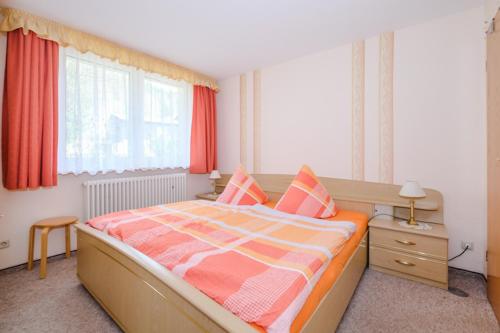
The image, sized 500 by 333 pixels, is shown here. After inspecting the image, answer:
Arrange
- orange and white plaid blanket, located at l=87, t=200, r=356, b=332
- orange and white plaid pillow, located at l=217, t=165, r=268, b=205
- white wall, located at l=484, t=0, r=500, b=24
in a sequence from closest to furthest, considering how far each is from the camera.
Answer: orange and white plaid blanket, located at l=87, t=200, r=356, b=332, white wall, located at l=484, t=0, r=500, b=24, orange and white plaid pillow, located at l=217, t=165, r=268, b=205

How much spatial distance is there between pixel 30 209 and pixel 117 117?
4.42 feet

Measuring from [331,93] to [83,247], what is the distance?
3.13 metres

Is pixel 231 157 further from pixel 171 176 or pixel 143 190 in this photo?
pixel 143 190

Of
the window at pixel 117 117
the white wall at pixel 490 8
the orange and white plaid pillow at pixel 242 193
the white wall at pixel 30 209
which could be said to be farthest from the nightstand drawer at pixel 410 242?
the white wall at pixel 30 209

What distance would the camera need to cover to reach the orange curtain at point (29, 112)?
7.06 feet

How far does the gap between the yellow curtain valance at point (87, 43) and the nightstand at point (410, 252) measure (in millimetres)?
3318

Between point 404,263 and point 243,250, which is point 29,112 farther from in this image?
point 404,263

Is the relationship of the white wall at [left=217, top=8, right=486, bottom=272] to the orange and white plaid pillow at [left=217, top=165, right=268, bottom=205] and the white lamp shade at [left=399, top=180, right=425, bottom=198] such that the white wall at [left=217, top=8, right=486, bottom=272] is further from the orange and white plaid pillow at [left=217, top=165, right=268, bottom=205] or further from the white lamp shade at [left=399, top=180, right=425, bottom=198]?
the orange and white plaid pillow at [left=217, top=165, right=268, bottom=205]

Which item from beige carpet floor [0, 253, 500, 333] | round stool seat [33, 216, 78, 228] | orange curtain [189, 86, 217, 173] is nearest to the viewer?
beige carpet floor [0, 253, 500, 333]

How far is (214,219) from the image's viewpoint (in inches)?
81.6

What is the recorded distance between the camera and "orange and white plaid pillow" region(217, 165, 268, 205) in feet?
9.40

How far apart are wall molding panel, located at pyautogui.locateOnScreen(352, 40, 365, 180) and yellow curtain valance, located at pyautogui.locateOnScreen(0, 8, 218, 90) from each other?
2.41 m

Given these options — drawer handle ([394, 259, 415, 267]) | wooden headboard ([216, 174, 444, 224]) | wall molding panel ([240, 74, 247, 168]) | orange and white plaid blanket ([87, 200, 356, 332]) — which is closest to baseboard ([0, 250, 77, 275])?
orange and white plaid blanket ([87, 200, 356, 332])

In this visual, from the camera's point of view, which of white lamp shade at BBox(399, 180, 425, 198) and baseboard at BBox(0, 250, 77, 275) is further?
baseboard at BBox(0, 250, 77, 275)
